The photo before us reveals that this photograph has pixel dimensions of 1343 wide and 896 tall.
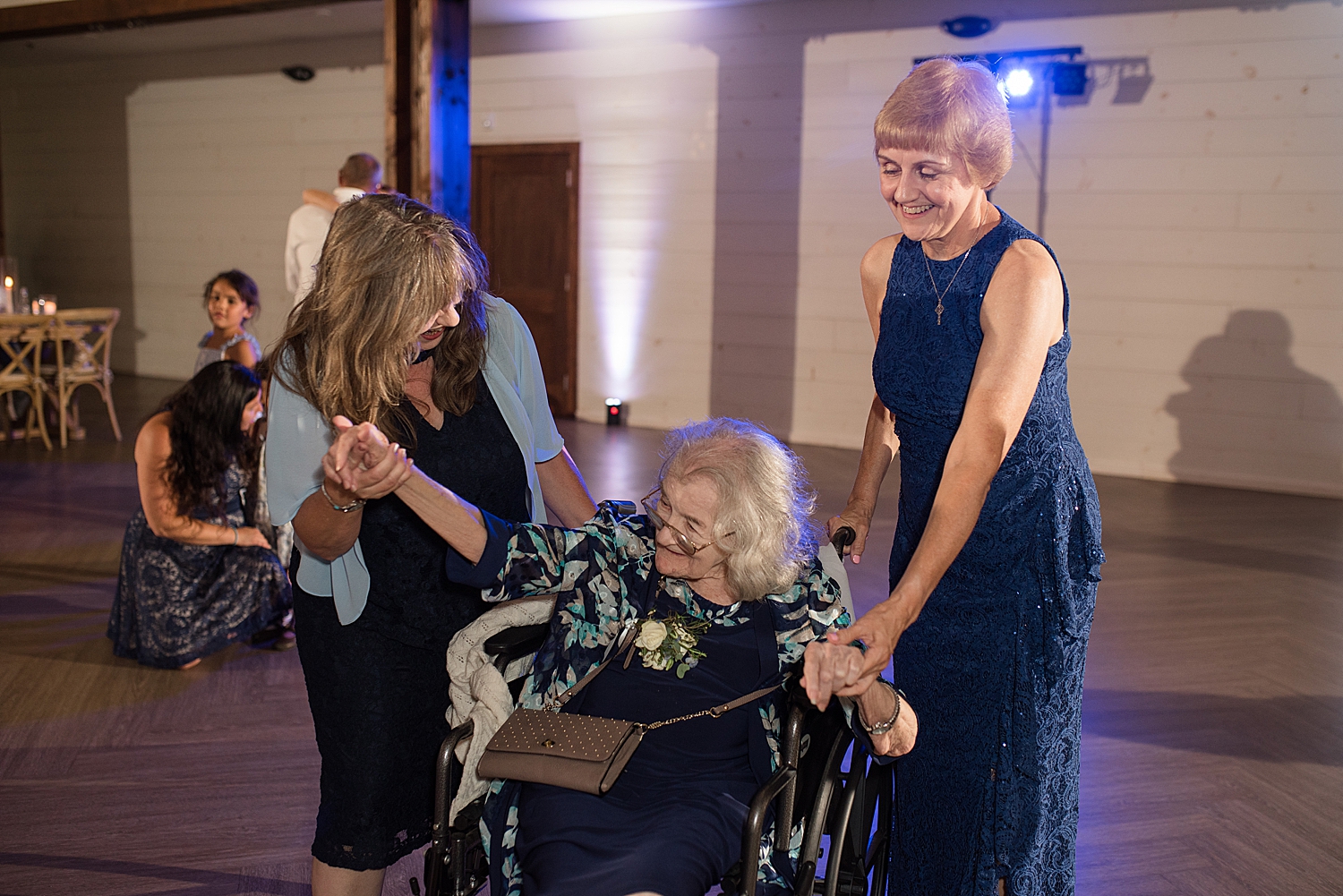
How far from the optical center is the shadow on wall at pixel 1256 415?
6656 mm

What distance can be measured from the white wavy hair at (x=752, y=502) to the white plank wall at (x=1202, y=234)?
5.96 meters

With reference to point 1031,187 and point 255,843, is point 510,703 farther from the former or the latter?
point 1031,187

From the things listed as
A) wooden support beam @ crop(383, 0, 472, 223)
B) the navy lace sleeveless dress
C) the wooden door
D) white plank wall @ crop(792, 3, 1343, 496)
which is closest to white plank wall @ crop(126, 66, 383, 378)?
the wooden door

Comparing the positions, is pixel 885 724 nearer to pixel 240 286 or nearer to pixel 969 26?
pixel 240 286

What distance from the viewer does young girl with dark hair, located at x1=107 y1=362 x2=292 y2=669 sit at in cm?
345

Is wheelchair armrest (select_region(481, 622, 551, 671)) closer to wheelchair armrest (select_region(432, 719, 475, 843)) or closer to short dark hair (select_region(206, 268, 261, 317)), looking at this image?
wheelchair armrest (select_region(432, 719, 475, 843))

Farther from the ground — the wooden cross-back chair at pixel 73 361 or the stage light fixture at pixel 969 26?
the stage light fixture at pixel 969 26

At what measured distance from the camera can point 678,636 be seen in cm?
181

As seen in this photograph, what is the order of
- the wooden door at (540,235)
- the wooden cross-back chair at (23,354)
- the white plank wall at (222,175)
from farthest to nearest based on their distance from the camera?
the white plank wall at (222,175)
the wooden door at (540,235)
the wooden cross-back chair at (23,354)

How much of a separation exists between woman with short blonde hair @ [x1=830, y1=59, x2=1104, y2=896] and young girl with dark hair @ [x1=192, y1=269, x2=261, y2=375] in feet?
13.1

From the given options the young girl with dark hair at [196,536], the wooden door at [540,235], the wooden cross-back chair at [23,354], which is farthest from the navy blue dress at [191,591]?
the wooden door at [540,235]

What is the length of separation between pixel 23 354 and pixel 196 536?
14.7 ft

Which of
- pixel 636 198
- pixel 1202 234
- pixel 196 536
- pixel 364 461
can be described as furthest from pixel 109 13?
pixel 364 461

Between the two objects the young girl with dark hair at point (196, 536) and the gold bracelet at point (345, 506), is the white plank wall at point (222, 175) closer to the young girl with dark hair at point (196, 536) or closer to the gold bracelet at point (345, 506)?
the young girl with dark hair at point (196, 536)
